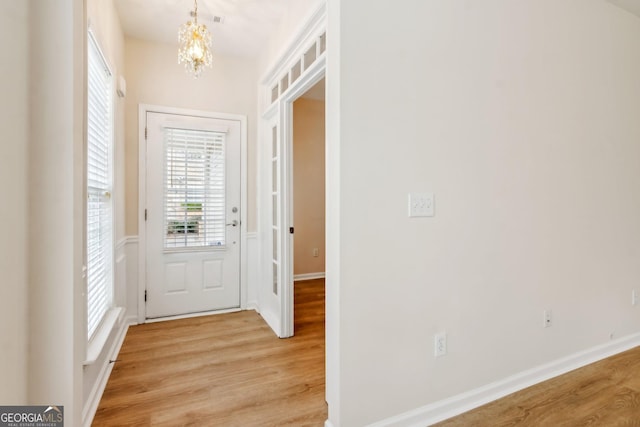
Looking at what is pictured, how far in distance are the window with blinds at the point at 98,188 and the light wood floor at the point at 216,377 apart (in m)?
0.46

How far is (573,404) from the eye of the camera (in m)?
1.82

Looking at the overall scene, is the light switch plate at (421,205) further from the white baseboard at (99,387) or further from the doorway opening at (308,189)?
the doorway opening at (308,189)

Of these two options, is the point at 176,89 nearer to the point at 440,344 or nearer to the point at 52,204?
the point at 52,204

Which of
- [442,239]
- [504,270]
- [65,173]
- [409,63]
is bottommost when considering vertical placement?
[504,270]

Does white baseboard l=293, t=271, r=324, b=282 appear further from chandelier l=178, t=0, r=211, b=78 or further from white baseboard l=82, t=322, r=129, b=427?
chandelier l=178, t=0, r=211, b=78

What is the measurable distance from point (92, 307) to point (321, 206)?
11.4 ft

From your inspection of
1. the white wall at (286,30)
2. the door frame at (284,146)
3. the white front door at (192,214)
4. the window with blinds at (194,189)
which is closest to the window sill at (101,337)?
the white front door at (192,214)

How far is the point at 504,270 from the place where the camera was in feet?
6.31

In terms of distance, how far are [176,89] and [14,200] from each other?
2569mm

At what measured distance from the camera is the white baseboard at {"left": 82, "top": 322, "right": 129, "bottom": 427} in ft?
5.41

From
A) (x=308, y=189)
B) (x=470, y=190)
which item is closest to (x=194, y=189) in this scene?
(x=308, y=189)

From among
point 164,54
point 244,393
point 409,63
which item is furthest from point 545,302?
point 164,54

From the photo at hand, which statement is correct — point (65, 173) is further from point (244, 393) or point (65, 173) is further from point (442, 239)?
point (442, 239)

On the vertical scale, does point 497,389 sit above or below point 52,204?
below
